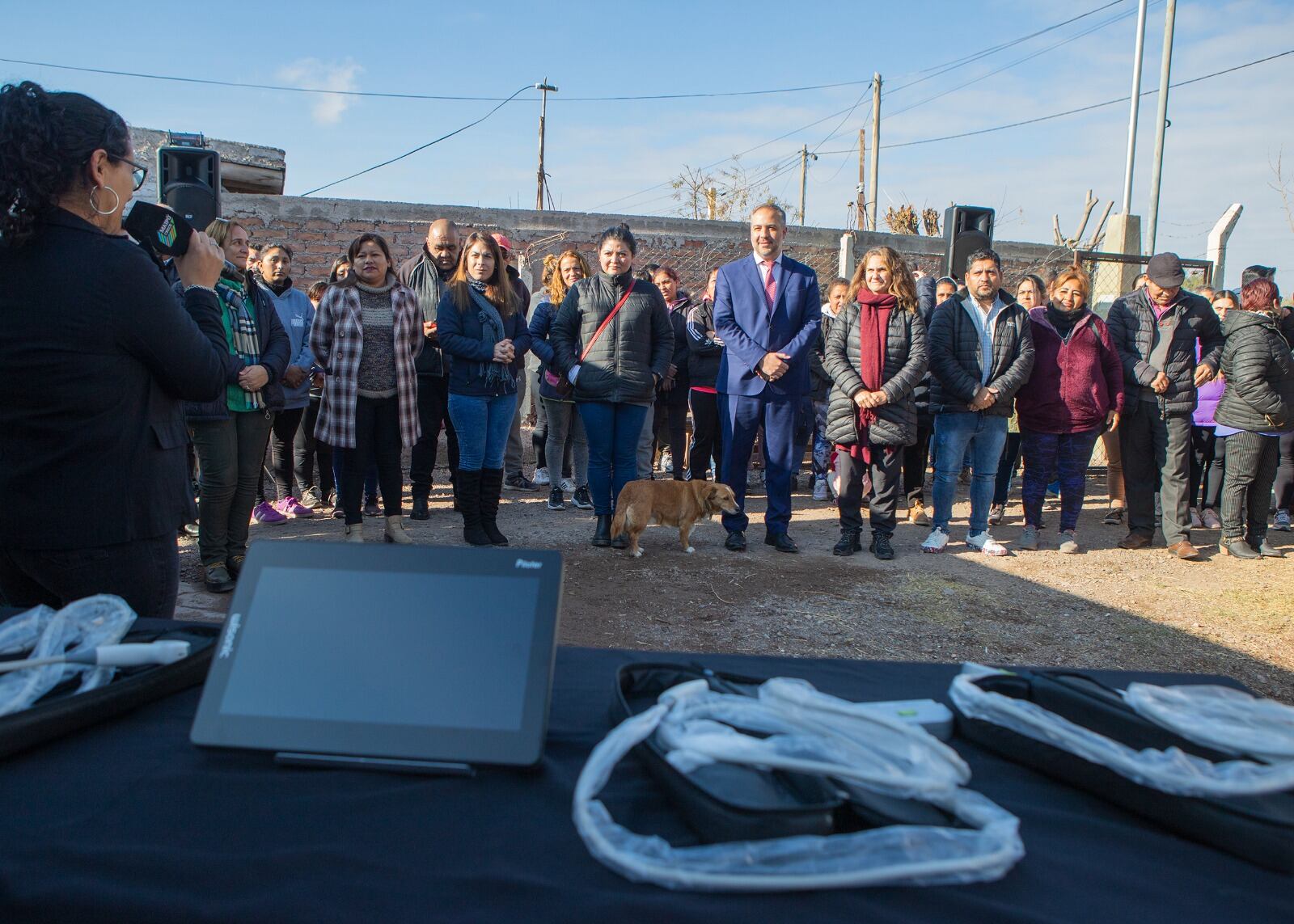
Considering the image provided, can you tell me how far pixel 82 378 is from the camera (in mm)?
→ 2045

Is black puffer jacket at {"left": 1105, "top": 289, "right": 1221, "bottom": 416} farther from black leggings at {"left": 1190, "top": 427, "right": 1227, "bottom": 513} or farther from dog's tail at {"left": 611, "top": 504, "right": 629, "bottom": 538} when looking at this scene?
dog's tail at {"left": 611, "top": 504, "right": 629, "bottom": 538}

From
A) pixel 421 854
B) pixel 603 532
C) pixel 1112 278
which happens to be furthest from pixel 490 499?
pixel 1112 278

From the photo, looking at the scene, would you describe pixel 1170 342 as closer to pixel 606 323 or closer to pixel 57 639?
pixel 606 323

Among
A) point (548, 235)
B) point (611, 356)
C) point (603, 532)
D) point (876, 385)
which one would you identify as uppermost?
point (548, 235)

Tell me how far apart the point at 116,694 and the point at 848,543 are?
5269mm

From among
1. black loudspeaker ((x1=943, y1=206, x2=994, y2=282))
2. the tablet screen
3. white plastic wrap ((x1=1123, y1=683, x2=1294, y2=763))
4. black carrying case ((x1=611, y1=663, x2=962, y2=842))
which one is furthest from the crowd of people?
white plastic wrap ((x1=1123, y1=683, x2=1294, y2=763))

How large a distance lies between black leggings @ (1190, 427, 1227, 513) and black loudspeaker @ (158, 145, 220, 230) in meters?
7.40

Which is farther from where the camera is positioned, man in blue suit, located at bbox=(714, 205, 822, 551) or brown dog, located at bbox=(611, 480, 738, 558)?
man in blue suit, located at bbox=(714, 205, 822, 551)

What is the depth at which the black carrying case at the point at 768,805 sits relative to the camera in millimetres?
965

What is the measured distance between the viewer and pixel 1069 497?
6559 mm

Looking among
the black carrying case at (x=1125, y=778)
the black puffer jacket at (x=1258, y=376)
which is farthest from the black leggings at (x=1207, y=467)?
the black carrying case at (x=1125, y=778)

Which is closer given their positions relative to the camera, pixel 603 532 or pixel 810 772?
pixel 810 772

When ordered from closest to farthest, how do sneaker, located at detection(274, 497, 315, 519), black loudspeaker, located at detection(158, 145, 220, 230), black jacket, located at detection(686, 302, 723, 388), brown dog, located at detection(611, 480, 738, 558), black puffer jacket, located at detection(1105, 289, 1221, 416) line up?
black loudspeaker, located at detection(158, 145, 220, 230), brown dog, located at detection(611, 480, 738, 558), black puffer jacket, located at detection(1105, 289, 1221, 416), sneaker, located at detection(274, 497, 315, 519), black jacket, located at detection(686, 302, 723, 388)

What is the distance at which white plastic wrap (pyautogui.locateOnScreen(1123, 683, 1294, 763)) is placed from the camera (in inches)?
42.4
